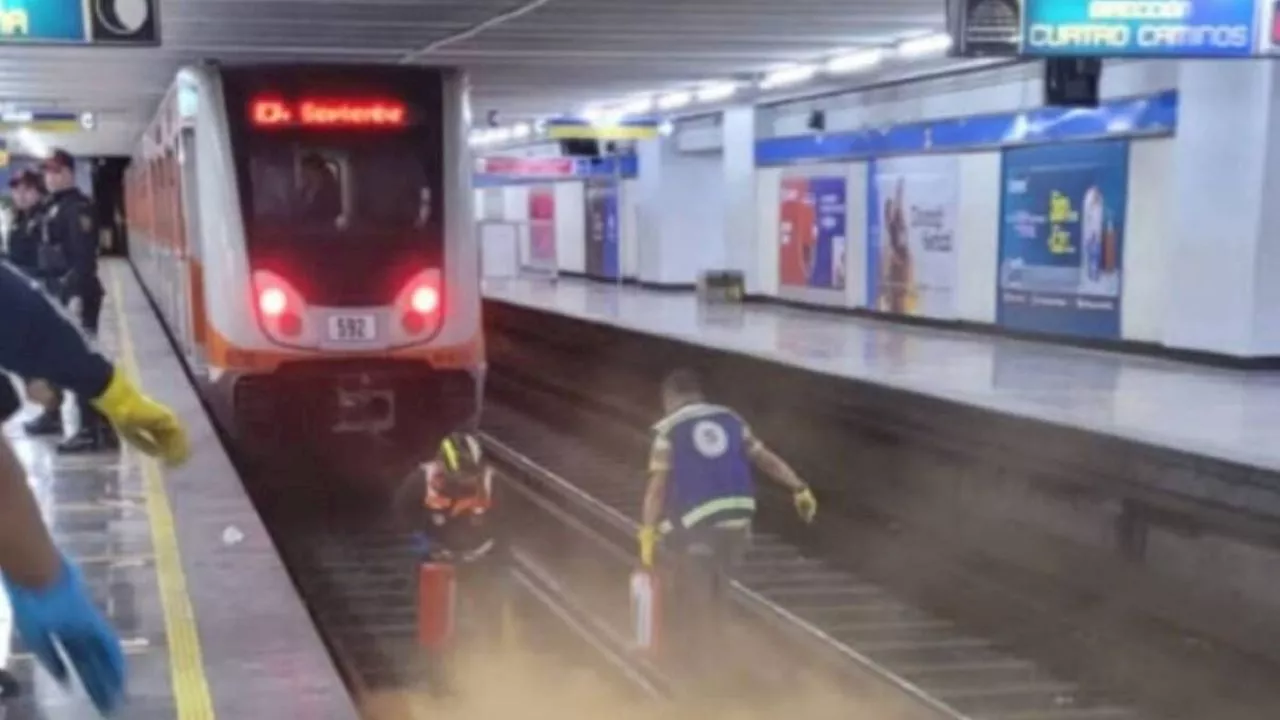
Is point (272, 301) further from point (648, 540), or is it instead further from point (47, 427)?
point (648, 540)

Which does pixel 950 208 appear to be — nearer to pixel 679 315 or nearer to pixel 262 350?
pixel 679 315

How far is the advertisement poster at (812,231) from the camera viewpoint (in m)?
23.8

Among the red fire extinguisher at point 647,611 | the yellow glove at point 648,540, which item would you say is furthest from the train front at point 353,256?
the yellow glove at point 648,540

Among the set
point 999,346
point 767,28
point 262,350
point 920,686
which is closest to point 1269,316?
point 999,346

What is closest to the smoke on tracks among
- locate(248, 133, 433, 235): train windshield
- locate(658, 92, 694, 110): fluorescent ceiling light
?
locate(248, 133, 433, 235): train windshield

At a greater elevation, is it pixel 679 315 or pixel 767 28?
pixel 767 28

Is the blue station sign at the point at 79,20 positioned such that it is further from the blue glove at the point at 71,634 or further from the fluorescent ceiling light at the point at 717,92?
the fluorescent ceiling light at the point at 717,92

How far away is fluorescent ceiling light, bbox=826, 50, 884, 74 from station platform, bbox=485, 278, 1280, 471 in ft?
10.2

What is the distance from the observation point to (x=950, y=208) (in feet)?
67.1

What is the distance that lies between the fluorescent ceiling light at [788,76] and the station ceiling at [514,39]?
0.33m

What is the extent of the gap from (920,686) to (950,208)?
1298 centimetres

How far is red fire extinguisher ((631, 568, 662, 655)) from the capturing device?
8316 millimetres

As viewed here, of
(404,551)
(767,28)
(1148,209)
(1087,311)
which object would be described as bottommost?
(404,551)

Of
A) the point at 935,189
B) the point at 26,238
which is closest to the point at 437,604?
the point at 26,238
